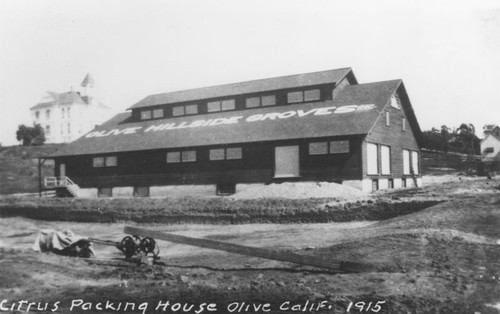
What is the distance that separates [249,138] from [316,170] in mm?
4738

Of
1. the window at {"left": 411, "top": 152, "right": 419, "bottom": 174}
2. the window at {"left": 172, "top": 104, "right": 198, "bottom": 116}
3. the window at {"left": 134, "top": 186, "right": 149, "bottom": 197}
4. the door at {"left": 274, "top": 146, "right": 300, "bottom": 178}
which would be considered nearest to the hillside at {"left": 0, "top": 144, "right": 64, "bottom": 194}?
the window at {"left": 134, "top": 186, "right": 149, "bottom": 197}

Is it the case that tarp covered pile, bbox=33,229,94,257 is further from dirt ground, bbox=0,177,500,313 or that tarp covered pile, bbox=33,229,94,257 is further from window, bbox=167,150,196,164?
window, bbox=167,150,196,164

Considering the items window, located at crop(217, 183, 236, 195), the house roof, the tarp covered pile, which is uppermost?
the house roof

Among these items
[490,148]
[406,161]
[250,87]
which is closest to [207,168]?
[250,87]

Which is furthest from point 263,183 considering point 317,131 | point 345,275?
point 345,275

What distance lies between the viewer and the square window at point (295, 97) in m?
31.5

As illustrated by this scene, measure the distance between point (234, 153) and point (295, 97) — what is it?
6.60m

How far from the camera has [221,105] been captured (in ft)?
113

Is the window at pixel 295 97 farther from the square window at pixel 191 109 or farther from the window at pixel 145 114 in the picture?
the window at pixel 145 114

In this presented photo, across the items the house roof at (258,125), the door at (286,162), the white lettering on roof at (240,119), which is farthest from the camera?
the white lettering on roof at (240,119)

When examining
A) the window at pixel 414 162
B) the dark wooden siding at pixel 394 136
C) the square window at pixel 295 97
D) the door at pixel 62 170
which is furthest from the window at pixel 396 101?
the door at pixel 62 170

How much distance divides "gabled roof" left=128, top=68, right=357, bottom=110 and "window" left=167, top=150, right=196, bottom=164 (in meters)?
6.20

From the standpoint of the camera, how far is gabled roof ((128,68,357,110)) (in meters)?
31.3

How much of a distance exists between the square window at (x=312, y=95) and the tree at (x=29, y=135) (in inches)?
1983
